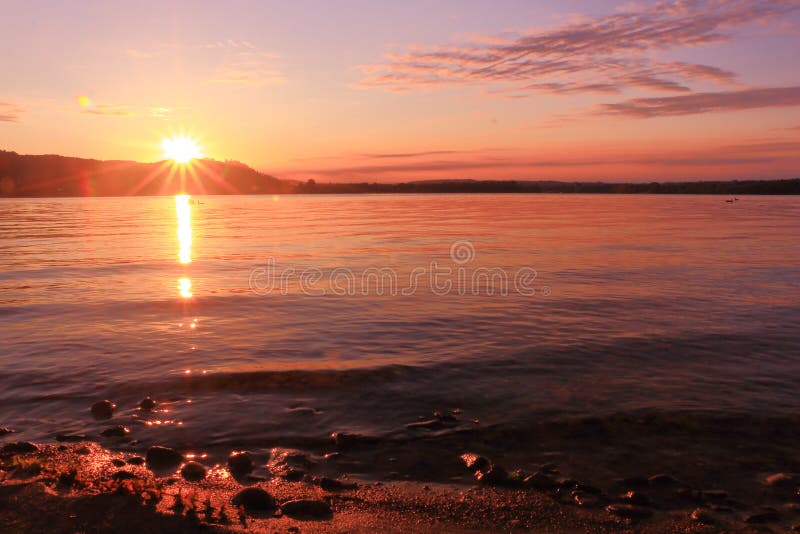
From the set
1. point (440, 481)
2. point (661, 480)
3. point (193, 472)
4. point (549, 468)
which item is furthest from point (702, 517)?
point (193, 472)

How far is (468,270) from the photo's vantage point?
99.6 ft

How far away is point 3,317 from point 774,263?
36.6 meters

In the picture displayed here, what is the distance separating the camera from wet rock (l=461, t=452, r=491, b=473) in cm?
855

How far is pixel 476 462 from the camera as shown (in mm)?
8641

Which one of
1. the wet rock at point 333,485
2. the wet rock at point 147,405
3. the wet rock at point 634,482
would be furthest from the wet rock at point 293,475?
the wet rock at point 634,482

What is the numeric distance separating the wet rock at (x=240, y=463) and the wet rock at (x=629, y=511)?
16.6 ft

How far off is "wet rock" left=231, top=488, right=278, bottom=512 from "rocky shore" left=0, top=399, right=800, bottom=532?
2 cm

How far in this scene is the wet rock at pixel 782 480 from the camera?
798cm

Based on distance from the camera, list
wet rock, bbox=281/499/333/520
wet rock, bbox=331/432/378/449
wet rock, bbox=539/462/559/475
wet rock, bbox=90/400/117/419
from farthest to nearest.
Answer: wet rock, bbox=90/400/117/419 < wet rock, bbox=331/432/378/449 < wet rock, bbox=539/462/559/475 < wet rock, bbox=281/499/333/520

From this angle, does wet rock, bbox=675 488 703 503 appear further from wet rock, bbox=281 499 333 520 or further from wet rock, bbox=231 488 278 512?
wet rock, bbox=231 488 278 512

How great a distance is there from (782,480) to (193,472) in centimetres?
829

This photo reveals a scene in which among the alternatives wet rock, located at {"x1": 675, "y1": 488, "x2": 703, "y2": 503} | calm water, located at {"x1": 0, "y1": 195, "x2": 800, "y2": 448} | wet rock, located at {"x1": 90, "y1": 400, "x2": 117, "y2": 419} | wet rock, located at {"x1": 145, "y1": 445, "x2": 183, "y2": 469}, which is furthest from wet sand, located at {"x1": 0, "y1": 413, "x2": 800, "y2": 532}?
wet rock, located at {"x1": 90, "y1": 400, "x2": 117, "y2": 419}

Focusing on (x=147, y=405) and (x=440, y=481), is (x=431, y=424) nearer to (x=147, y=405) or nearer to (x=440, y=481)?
(x=440, y=481)

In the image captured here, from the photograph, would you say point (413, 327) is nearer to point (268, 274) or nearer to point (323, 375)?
point (323, 375)
